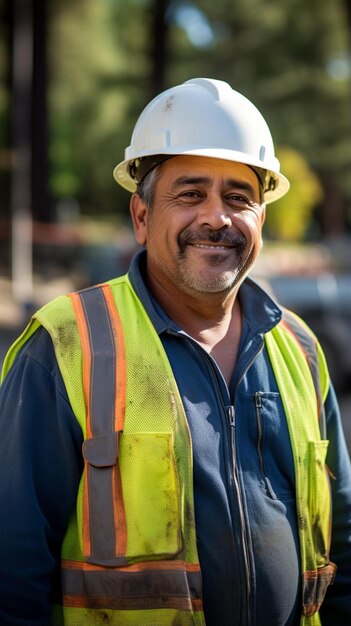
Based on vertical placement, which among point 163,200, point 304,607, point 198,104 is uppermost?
point 198,104

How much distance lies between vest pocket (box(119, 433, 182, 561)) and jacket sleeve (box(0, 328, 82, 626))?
0.15 m

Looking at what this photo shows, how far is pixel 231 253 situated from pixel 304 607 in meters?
1.14

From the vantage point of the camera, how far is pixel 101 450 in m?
2.36

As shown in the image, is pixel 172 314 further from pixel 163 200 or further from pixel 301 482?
pixel 301 482

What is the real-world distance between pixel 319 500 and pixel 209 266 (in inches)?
32.3

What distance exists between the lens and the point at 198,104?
9.05ft

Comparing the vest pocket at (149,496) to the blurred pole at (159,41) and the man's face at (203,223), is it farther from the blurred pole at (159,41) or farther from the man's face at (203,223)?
the blurred pole at (159,41)

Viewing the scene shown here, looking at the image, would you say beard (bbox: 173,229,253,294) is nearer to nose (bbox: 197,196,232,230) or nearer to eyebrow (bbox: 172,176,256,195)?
nose (bbox: 197,196,232,230)

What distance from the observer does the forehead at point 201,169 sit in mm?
2701

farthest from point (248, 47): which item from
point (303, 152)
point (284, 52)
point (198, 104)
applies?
point (198, 104)

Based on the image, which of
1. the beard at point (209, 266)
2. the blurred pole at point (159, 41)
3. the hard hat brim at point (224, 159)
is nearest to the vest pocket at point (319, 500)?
the beard at point (209, 266)

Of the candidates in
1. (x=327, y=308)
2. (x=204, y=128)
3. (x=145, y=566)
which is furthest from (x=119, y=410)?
(x=327, y=308)

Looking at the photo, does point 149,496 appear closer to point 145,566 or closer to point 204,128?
point 145,566

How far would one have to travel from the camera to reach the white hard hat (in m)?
2.70
